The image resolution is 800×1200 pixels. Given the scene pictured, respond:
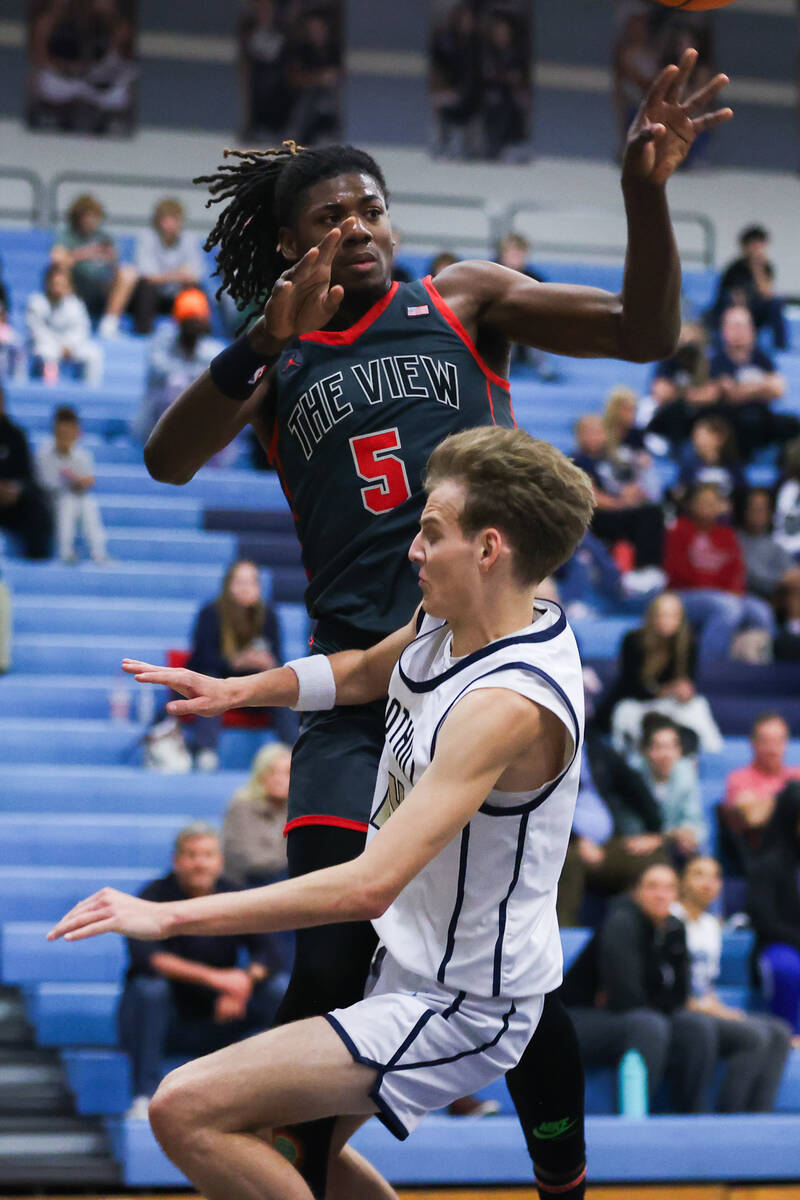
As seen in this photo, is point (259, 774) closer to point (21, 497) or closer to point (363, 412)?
point (21, 497)

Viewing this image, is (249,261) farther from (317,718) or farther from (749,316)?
(749,316)

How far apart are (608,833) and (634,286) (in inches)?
178

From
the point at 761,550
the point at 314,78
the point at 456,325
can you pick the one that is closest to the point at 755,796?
the point at 761,550

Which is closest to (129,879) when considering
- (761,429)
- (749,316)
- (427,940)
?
(427,940)

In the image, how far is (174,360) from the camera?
392 inches

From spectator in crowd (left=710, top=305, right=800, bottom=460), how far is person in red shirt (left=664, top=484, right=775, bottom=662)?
1434 millimetres

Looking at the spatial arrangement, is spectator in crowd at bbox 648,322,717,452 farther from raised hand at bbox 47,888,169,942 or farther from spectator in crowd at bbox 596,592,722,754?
raised hand at bbox 47,888,169,942

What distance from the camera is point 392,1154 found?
238 inches

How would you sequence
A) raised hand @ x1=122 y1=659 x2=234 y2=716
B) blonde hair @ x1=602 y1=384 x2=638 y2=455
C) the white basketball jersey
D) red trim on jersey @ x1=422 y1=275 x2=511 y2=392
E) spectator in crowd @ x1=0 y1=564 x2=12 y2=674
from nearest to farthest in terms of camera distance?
1. the white basketball jersey
2. raised hand @ x1=122 y1=659 x2=234 y2=716
3. red trim on jersey @ x1=422 y1=275 x2=511 y2=392
4. spectator in crowd @ x1=0 y1=564 x2=12 y2=674
5. blonde hair @ x1=602 y1=384 x2=638 y2=455

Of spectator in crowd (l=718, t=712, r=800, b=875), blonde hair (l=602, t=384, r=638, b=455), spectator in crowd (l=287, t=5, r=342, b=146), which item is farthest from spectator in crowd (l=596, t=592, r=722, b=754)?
spectator in crowd (l=287, t=5, r=342, b=146)

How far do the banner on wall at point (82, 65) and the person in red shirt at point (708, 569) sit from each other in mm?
7532

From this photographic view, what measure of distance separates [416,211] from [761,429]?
17.0ft

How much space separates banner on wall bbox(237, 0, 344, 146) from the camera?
1455 centimetres

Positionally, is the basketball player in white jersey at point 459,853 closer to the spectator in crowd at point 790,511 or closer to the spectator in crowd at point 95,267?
the spectator in crowd at point 790,511
